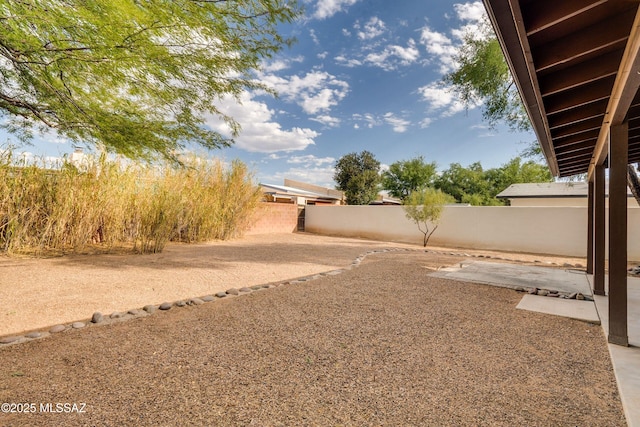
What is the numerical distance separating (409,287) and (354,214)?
30.6 feet

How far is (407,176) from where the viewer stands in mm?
25953

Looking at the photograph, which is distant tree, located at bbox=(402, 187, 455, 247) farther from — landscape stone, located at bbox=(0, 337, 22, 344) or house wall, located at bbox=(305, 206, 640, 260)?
landscape stone, located at bbox=(0, 337, 22, 344)

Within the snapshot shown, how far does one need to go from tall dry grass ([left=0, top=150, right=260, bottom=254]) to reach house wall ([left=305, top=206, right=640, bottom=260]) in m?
7.13

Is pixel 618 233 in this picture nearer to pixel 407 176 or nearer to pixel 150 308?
pixel 150 308

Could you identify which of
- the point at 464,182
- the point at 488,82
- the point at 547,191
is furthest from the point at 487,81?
the point at 464,182

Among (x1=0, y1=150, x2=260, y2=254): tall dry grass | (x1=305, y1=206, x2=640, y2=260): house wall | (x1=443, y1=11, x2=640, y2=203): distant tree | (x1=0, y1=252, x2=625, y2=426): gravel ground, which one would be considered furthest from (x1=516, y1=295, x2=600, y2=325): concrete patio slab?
(x1=305, y1=206, x2=640, y2=260): house wall

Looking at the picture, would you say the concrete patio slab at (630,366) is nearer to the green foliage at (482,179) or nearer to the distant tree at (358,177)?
the distant tree at (358,177)

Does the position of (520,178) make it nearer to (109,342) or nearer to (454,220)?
(454,220)

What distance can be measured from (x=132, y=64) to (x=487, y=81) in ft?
27.0

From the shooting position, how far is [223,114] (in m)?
5.23

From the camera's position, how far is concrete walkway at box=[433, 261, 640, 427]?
1635 millimetres

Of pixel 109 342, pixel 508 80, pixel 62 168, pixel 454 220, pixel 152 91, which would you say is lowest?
pixel 109 342

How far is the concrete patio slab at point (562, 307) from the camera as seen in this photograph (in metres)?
2.85

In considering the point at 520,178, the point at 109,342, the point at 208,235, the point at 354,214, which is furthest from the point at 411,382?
the point at 520,178
